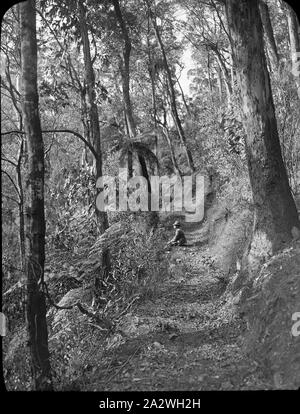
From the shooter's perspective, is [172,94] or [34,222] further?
[172,94]

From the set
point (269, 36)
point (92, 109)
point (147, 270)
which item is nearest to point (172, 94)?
point (269, 36)

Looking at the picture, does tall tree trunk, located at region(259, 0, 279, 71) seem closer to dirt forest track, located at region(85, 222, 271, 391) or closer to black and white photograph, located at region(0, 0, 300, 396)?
black and white photograph, located at region(0, 0, 300, 396)

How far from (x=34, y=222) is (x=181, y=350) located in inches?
113

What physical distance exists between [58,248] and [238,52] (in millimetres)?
4996

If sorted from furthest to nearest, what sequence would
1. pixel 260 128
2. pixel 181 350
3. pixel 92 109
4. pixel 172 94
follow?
pixel 172 94 → pixel 92 109 → pixel 260 128 → pixel 181 350

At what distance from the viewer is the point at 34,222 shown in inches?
194

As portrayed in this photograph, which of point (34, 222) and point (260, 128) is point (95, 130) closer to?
point (260, 128)

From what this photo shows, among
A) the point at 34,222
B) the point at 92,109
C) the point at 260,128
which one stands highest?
the point at 92,109

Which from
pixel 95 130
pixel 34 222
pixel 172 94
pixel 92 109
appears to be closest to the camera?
pixel 34 222

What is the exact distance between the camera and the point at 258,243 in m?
6.69

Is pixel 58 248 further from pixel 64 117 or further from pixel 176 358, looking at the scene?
pixel 64 117

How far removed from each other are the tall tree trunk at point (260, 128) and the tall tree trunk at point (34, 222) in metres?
3.48

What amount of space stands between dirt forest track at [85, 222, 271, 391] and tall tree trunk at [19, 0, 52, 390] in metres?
0.73

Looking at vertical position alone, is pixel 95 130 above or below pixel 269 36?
below
